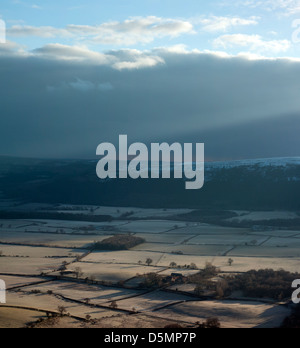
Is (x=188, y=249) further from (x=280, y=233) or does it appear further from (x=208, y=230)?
(x=280, y=233)

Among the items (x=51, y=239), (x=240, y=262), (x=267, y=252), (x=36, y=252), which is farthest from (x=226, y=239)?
(x=36, y=252)

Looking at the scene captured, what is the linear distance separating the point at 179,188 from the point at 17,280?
163 feet

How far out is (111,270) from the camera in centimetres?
3075

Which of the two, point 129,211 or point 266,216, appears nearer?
point 266,216

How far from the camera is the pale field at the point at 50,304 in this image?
21578 millimetres

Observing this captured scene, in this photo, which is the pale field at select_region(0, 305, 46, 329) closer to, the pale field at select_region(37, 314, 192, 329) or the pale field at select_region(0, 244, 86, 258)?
the pale field at select_region(37, 314, 192, 329)

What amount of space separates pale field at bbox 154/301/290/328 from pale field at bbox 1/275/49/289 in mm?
8738

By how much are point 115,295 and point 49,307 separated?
3836 mm

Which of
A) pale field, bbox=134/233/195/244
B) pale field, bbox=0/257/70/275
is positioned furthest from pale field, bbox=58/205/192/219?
pale field, bbox=0/257/70/275

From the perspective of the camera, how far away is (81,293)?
25.5m

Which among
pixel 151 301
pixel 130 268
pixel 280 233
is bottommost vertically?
pixel 151 301

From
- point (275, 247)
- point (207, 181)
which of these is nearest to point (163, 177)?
point (207, 181)

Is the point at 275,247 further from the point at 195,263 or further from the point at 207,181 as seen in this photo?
the point at 207,181
